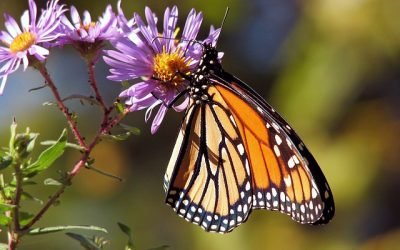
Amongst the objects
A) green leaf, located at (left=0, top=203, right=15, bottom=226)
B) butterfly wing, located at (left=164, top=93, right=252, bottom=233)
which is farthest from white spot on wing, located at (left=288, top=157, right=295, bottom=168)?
→ green leaf, located at (left=0, top=203, right=15, bottom=226)

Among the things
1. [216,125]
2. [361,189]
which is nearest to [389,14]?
[361,189]

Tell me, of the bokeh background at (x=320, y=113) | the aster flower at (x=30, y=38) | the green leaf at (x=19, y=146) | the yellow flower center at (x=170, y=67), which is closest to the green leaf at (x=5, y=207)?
the green leaf at (x=19, y=146)

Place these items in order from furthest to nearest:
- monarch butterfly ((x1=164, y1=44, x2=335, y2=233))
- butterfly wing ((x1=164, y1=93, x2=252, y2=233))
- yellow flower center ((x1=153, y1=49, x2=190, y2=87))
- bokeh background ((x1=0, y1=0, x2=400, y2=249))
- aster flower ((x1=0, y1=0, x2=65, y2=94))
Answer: bokeh background ((x1=0, y1=0, x2=400, y2=249)) < butterfly wing ((x1=164, y1=93, x2=252, y2=233)) < monarch butterfly ((x1=164, y1=44, x2=335, y2=233)) < yellow flower center ((x1=153, y1=49, x2=190, y2=87)) < aster flower ((x1=0, y1=0, x2=65, y2=94))

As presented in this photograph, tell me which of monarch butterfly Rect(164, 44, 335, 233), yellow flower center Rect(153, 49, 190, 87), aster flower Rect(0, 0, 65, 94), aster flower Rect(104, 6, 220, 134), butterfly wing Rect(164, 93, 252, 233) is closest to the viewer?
aster flower Rect(0, 0, 65, 94)

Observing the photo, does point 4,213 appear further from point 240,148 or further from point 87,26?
point 240,148

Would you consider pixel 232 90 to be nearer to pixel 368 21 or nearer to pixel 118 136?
pixel 118 136

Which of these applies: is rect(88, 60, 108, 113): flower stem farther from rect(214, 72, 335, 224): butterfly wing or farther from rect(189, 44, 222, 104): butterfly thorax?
rect(214, 72, 335, 224): butterfly wing

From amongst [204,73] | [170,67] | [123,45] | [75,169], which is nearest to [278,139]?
[204,73]
